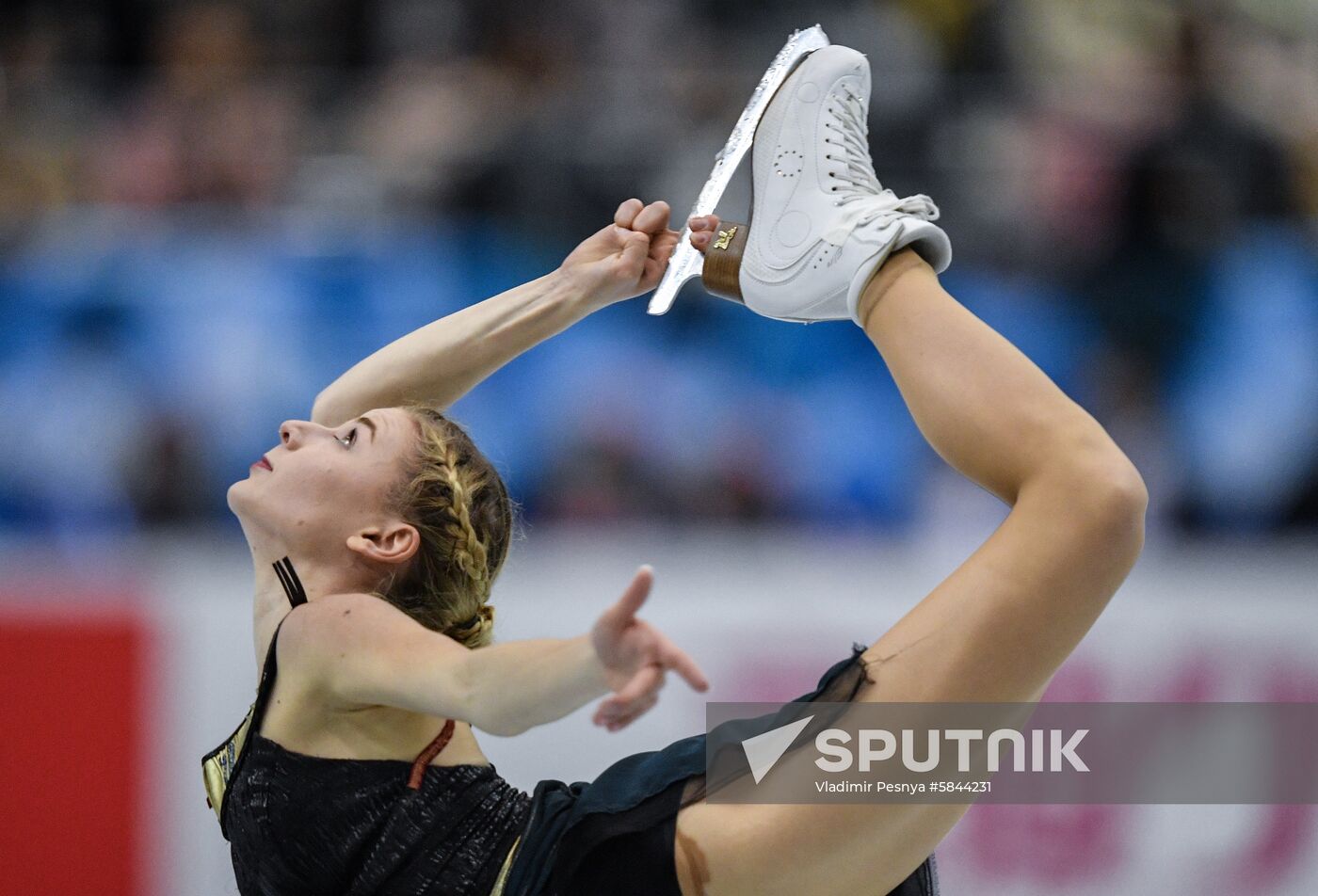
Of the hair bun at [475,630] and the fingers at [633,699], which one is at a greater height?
Answer: the hair bun at [475,630]

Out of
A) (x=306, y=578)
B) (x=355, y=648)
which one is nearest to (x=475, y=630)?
(x=306, y=578)

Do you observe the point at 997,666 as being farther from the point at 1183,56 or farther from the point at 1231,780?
the point at 1183,56

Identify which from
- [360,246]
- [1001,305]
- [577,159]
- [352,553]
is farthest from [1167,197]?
[352,553]

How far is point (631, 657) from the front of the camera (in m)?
1.74

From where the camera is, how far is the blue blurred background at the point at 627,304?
435 cm

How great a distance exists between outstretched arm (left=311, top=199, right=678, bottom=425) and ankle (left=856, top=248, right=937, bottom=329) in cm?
58

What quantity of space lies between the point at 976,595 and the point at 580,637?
0.62 meters

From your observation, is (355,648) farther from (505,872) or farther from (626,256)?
(626,256)

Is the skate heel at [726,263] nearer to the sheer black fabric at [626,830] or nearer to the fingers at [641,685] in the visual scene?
the sheer black fabric at [626,830]

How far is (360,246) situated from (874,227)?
7.90ft

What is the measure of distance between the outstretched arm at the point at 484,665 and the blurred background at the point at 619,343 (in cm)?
155

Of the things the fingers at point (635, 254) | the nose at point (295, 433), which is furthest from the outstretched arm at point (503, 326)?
the nose at point (295, 433)

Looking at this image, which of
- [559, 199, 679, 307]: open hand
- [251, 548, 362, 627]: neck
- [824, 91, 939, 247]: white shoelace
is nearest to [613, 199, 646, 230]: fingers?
[559, 199, 679, 307]: open hand

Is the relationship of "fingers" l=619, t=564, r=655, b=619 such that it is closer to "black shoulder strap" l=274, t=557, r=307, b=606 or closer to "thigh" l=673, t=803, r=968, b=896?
"thigh" l=673, t=803, r=968, b=896
